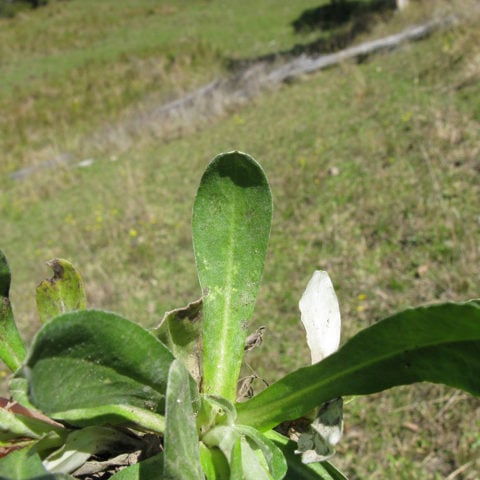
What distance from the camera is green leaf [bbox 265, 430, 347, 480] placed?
397 millimetres

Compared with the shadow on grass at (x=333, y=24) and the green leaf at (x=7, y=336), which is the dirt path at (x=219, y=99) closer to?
the shadow on grass at (x=333, y=24)

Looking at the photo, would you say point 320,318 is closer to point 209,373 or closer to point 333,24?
point 209,373

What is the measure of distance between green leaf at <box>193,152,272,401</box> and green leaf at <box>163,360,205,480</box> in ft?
0.42

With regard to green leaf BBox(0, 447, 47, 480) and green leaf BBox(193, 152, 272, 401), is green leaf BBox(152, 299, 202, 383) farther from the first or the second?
green leaf BBox(0, 447, 47, 480)

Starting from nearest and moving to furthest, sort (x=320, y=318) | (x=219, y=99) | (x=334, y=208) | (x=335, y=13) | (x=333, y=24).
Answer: (x=320, y=318) → (x=334, y=208) → (x=219, y=99) → (x=333, y=24) → (x=335, y=13)

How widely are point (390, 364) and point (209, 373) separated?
15 centimetres

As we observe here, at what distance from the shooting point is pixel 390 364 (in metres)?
0.35

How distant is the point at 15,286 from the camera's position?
160 inches

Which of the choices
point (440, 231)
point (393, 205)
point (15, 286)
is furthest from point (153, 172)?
point (440, 231)

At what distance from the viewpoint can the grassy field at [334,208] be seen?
207 cm

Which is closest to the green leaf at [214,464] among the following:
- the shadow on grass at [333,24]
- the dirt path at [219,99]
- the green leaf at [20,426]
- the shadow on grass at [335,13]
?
the green leaf at [20,426]

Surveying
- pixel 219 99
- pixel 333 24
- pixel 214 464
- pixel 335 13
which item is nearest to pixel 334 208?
pixel 214 464

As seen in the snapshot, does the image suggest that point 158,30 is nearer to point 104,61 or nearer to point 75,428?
point 104,61

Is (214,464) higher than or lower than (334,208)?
higher
